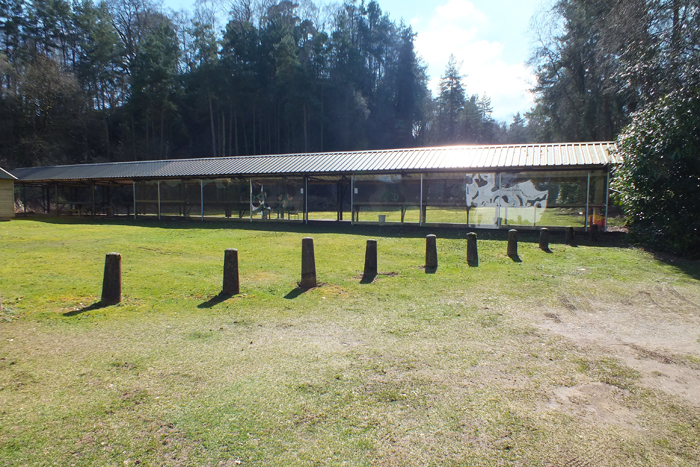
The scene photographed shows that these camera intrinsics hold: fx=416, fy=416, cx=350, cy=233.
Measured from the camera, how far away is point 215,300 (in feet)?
21.5

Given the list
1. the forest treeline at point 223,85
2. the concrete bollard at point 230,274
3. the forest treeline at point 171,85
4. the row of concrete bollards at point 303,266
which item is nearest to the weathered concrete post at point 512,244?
the row of concrete bollards at point 303,266

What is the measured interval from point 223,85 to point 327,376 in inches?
1674

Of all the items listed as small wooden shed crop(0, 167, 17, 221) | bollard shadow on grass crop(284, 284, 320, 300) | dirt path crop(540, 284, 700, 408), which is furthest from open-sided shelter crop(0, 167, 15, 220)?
dirt path crop(540, 284, 700, 408)

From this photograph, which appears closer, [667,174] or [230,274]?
[230,274]

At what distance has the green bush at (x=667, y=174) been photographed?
10.8 meters

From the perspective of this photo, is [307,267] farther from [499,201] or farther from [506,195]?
Answer: [506,195]

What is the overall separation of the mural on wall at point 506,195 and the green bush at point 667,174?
361 centimetres

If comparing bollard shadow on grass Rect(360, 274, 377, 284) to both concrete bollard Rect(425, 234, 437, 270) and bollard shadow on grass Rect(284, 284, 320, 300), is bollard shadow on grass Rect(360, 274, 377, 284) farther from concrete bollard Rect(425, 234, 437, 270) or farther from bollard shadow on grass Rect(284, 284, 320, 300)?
concrete bollard Rect(425, 234, 437, 270)

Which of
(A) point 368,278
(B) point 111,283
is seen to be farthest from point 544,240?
(B) point 111,283

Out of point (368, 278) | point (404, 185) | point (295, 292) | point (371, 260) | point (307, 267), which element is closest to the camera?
point (295, 292)

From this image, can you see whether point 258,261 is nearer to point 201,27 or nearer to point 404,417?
point 404,417

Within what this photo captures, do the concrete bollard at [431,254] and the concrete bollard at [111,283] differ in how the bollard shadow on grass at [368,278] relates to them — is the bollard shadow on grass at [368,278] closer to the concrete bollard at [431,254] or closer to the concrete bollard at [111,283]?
the concrete bollard at [431,254]

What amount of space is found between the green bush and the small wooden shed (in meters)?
29.4

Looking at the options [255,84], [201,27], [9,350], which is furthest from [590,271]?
[201,27]
